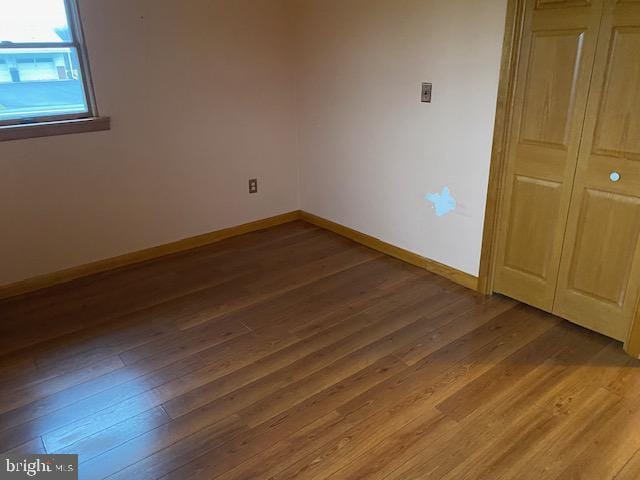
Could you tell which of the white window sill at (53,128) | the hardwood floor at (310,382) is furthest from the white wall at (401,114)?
the white window sill at (53,128)

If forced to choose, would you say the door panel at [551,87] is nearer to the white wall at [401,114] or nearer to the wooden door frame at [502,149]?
the wooden door frame at [502,149]

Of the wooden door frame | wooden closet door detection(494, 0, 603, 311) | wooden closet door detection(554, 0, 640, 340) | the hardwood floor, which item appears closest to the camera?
the hardwood floor

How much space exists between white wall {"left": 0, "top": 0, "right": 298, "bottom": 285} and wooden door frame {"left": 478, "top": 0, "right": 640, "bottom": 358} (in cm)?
188

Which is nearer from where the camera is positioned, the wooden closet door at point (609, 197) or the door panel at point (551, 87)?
the wooden closet door at point (609, 197)

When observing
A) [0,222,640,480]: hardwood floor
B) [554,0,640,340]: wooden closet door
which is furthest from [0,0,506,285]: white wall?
[554,0,640,340]: wooden closet door

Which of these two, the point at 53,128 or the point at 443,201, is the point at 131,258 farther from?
the point at 443,201

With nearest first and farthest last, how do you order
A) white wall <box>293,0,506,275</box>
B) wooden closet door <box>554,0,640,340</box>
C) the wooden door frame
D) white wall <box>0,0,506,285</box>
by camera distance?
1. wooden closet door <box>554,0,640,340</box>
2. the wooden door frame
3. white wall <box>293,0,506,275</box>
4. white wall <box>0,0,506,285</box>

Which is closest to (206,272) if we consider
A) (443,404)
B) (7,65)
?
(7,65)

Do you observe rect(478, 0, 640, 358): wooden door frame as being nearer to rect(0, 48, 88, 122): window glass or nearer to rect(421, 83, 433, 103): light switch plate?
rect(421, 83, 433, 103): light switch plate

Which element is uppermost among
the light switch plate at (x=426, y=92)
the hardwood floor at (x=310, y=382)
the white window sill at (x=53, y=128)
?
the light switch plate at (x=426, y=92)

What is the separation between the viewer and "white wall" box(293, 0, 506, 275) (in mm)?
2756

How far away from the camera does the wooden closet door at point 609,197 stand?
214cm

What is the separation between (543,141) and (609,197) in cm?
42

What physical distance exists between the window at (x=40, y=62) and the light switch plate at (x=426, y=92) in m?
2.07
